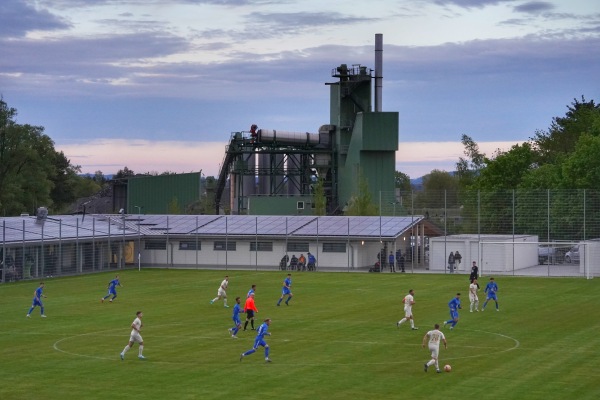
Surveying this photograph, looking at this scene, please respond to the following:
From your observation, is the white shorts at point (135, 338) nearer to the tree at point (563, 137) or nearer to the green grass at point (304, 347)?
the green grass at point (304, 347)

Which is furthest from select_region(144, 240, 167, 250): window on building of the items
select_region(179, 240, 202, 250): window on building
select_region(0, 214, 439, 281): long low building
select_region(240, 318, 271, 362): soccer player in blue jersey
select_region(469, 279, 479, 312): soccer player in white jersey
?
select_region(240, 318, 271, 362): soccer player in blue jersey

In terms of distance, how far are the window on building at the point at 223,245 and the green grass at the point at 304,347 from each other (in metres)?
21.0

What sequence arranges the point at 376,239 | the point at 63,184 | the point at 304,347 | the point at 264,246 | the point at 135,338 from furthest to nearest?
the point at 63,184
the point at 264,246
the point at 376,239
the point at 304,347
the point at 135,338

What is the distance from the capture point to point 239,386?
1254 inches

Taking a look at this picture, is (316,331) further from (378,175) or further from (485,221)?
(378,175)

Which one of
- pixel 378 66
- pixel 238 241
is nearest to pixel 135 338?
pixel 238 241

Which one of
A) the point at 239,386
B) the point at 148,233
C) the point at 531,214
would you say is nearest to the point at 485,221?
the point at 531,214

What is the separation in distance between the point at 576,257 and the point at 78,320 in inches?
1804

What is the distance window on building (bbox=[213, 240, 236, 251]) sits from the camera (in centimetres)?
8662

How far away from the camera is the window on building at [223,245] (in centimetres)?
8662

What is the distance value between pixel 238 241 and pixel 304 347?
4692 centimetres

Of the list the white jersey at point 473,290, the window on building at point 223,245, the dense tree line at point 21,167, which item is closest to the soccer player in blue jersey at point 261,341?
the white jersey at point 473,290

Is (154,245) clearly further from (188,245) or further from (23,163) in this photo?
(23,163)

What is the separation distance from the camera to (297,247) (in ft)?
278
